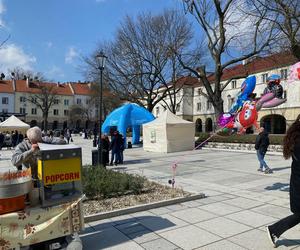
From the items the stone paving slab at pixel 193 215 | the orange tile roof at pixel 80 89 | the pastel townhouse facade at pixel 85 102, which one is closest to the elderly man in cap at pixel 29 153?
the stone paving slab at pixel 193 215

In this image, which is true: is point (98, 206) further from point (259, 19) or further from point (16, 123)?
point (16, 123)

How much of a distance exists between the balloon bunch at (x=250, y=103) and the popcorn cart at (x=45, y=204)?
4.46 metres

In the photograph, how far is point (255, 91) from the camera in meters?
28.1

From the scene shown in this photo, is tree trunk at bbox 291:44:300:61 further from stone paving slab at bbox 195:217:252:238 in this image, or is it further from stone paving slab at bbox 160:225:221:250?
stone paving slab at bbox 160:225:221:250

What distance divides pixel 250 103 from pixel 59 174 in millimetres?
4877

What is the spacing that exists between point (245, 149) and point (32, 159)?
18.1 metres

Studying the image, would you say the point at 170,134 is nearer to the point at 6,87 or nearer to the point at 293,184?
the point at 293,184

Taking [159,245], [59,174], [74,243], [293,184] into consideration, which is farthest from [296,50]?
[74,243]

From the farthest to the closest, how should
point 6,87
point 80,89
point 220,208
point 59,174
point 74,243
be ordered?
point 80,89 → point 6,87 → point 220,208 → point 59,174 → point 74,243

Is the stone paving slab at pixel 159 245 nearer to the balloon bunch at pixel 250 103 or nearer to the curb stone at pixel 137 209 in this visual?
the curb stone at pixel 137 209

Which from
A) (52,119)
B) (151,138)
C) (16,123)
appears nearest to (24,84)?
(52,119)

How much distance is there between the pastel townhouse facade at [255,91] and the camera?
89.9ft

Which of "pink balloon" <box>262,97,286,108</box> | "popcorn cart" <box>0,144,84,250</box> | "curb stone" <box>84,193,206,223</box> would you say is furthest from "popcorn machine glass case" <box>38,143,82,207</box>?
"pink balloon" <box>262,97,286,108</box>

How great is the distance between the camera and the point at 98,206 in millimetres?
6805
